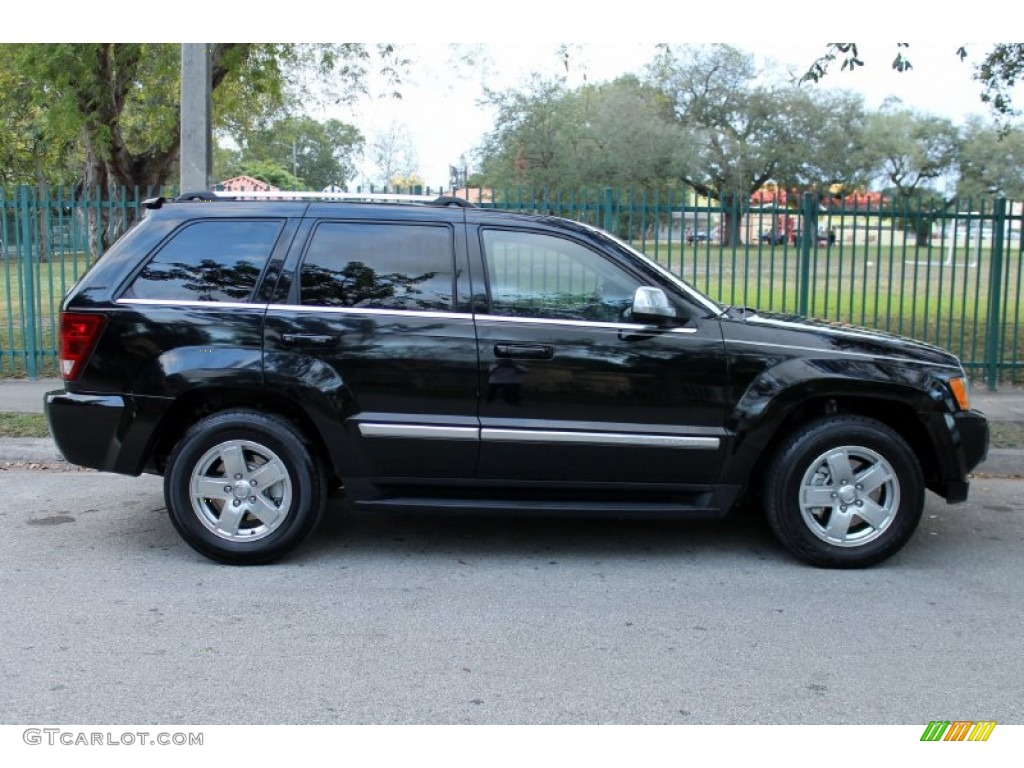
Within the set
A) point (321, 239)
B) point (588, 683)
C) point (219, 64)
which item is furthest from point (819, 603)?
point (219, 64)

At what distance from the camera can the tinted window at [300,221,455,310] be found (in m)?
5.30

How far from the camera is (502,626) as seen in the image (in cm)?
457

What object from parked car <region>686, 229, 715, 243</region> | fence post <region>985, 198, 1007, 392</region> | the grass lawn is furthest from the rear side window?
fence post <region>985, 198, 1007, 392</region>

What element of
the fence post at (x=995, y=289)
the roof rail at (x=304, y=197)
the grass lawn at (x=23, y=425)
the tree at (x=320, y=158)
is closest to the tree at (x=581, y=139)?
the tree at (x=320, y=158)

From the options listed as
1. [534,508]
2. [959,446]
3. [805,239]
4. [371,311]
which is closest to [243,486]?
[371,311]

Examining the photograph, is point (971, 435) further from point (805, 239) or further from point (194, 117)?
point (194, 117)

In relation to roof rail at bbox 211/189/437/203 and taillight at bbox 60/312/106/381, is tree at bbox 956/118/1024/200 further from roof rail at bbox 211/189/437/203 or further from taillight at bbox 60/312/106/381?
taillight at bbox 60/312/106/381

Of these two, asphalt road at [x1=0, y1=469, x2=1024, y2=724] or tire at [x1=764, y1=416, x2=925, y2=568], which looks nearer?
asphalt road at [x1=0, y1=469, x2=1024, y2=724]

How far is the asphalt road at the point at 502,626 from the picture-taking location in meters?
3.77

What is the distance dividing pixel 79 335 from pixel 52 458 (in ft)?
9.38

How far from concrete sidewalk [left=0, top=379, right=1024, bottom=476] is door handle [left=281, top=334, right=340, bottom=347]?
3.51m
